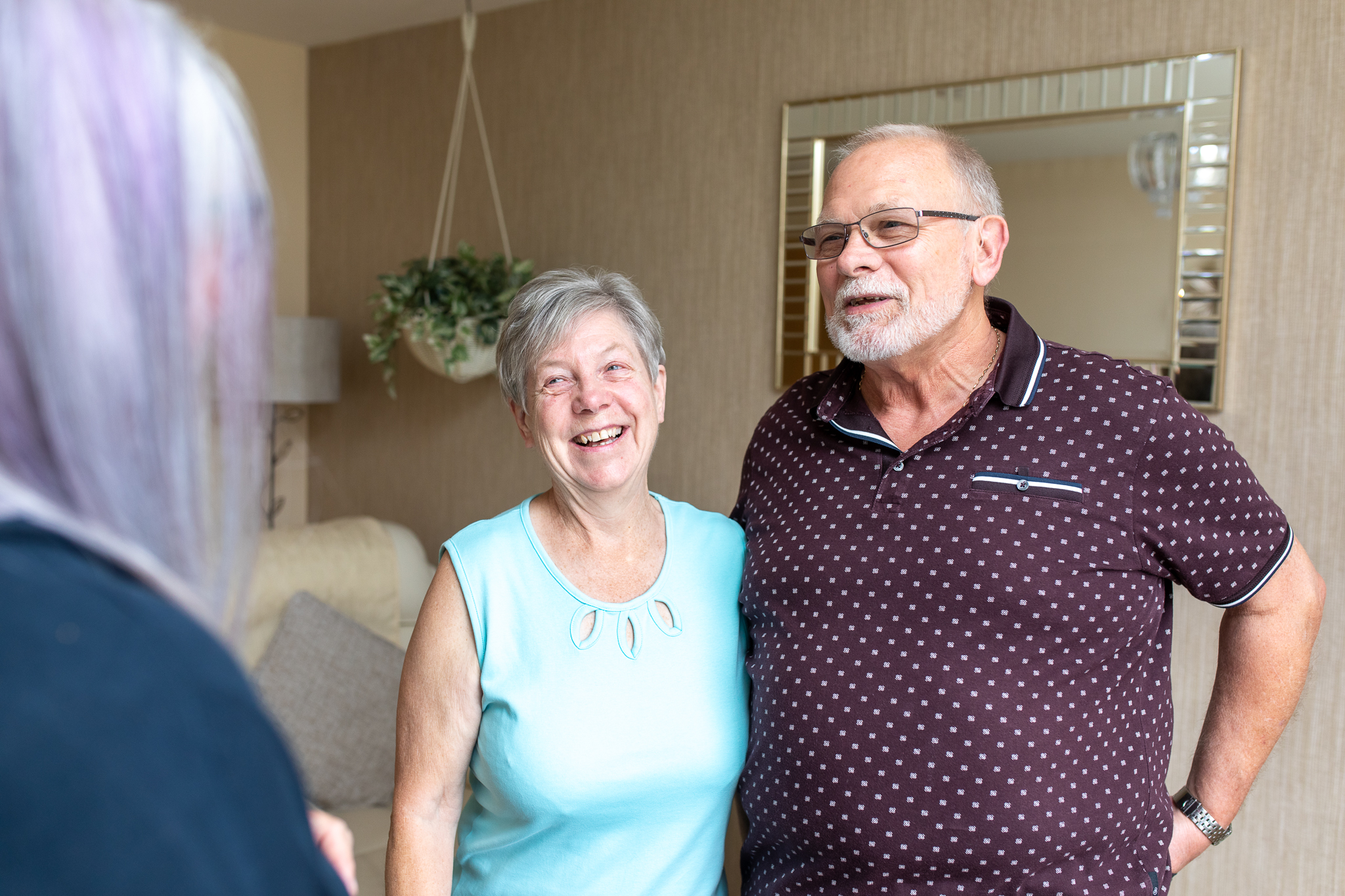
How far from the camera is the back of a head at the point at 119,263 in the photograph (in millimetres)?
455

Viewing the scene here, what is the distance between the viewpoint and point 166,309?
19.2 inches

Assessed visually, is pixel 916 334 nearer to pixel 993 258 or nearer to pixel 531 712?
pixel 993 258

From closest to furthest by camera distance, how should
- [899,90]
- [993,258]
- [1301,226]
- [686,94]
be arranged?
[993,258], [1301,226], [899,90], [686,94]

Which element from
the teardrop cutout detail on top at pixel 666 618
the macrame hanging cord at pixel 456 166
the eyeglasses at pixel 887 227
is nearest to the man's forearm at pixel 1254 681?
the eyeglasses at pixel 887 227

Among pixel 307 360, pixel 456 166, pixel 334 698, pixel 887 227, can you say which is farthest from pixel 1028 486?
pixel 307 360

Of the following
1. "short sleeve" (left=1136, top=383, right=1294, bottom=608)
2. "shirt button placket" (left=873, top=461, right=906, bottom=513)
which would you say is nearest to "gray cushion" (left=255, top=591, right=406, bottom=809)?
"shirt button placket" (left=873, top=461, right=906, bottom=513)

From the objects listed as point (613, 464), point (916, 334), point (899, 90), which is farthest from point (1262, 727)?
point (899, 90)

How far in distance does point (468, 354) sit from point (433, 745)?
1757 mm

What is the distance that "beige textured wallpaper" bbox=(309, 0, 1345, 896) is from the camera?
2152mm

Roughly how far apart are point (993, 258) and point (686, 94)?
67.1 inches

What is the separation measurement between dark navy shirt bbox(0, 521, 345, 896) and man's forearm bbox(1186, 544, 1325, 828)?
1424mm

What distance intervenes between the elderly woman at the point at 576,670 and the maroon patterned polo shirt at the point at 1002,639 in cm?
11

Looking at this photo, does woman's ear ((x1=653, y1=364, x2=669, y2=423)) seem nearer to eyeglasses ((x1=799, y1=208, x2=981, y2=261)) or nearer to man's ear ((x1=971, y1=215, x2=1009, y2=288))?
eyeglasses ((x1=799, y1=208, x2=981, y2=261))

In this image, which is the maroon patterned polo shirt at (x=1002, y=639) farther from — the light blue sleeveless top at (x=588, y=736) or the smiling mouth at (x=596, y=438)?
the smiling mouth at (x=596, y=438)
